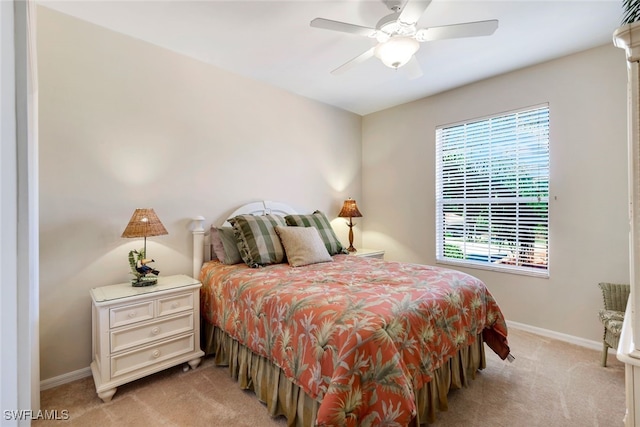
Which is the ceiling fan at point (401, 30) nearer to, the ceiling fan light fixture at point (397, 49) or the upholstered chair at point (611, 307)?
the ceiling fan light fixture at point (397, 49)

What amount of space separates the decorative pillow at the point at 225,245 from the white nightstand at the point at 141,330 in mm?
378

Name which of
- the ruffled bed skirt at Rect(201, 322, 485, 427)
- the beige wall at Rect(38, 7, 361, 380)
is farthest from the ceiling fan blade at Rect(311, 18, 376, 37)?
the ruffled bed skirt at Rect(201, 322, 485, 427)

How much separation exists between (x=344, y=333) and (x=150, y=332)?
1520mm

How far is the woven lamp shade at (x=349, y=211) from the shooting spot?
3855mm

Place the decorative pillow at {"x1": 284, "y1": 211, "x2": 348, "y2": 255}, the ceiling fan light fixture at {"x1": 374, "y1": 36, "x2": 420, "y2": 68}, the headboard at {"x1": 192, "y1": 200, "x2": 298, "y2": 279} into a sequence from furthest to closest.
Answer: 1. the decorative pillow at {"x1": 284, "y1": 211, "x2": 348, "y2": 255}
2. the headboard at {"x1": 192, "y1": 200, "x2": 298, "y2": 279}
3. the ceiling fan light fixture at {"x1": 374, "y1": 36, "x2": 420, "y2": 68}

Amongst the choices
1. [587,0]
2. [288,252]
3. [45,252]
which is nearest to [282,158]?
[288,252]

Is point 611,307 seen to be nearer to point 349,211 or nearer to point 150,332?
point 349,211

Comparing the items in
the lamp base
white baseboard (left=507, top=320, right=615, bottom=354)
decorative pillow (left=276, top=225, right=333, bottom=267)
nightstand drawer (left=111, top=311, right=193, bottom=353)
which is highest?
decorative pillow (left=276, top=225, right=333, bottom=267)

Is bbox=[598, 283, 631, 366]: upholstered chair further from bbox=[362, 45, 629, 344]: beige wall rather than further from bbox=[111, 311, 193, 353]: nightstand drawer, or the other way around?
bbox=[111, 311, 193, 353]: nightstand drawer

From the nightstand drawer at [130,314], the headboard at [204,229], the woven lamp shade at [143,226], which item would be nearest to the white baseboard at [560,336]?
the headboard at [204,229]

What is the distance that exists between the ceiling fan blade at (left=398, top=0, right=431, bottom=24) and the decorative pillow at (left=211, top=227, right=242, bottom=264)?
2.13 metres

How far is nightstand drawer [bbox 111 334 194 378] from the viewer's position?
1906mm

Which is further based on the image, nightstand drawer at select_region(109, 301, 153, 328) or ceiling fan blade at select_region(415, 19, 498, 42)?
nightstand drawer at select_region(109, 301, 153, 328)

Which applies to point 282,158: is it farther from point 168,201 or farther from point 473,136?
point 473,136
